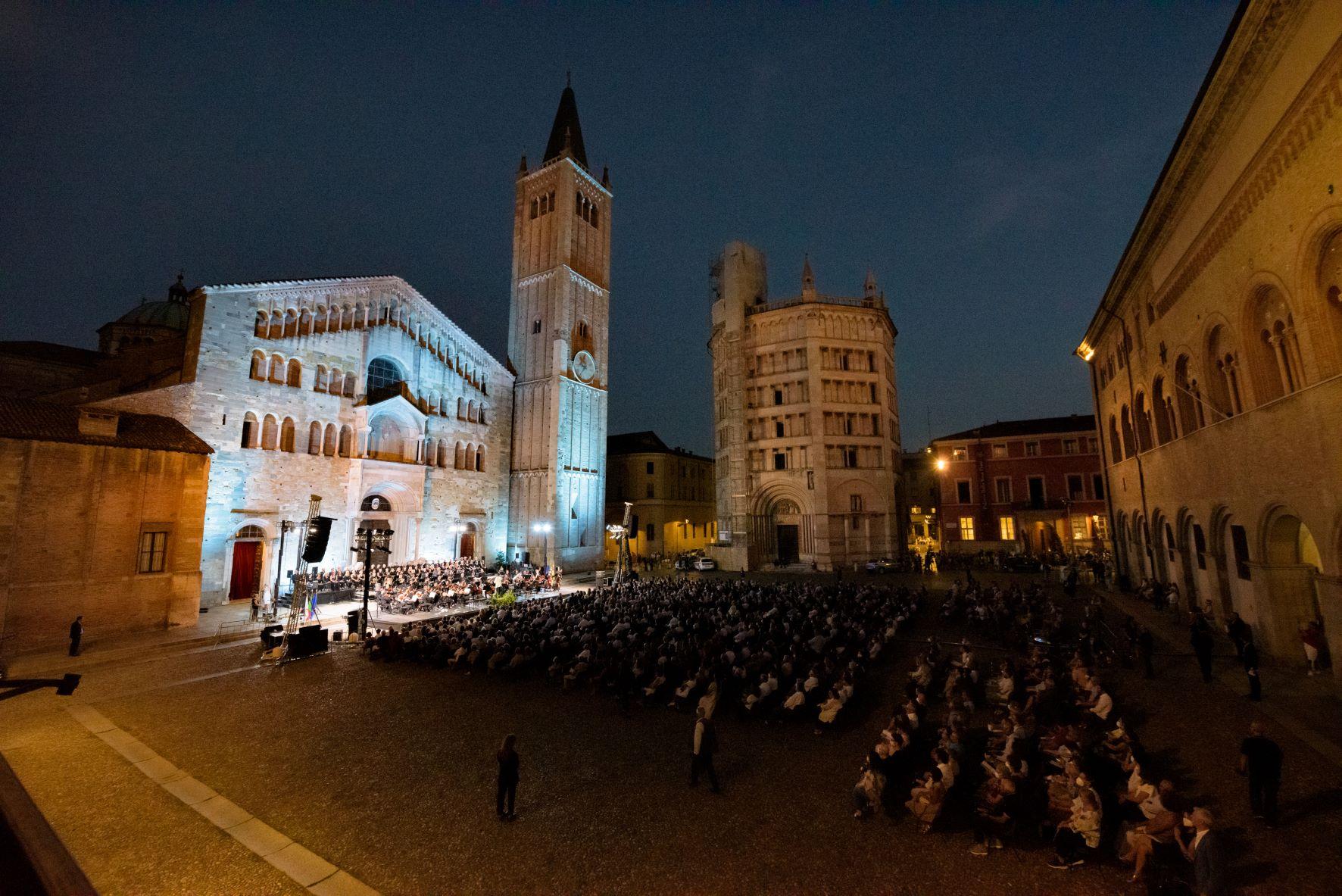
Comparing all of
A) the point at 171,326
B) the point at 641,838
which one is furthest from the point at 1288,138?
the point at 171,326

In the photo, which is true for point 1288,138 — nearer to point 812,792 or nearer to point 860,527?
point 812,792

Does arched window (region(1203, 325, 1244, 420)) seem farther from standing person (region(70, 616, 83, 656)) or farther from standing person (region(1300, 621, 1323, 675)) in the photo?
standing person (region(70, 616, 83, 656))

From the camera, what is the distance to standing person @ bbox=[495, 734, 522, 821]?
7.19 m

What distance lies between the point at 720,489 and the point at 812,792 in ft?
116

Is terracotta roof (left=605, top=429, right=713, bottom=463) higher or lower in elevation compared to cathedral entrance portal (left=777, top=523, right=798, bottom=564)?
higher

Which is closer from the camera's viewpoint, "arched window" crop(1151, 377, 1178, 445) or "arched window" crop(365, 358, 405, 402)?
"arched window" crop(1151, 377, 1178, 445)

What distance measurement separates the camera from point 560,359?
38656 mm

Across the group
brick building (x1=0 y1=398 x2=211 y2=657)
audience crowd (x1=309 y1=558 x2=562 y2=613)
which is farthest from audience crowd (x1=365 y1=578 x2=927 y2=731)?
brick building (x1=0 y1=398 x2=211 y2=657)

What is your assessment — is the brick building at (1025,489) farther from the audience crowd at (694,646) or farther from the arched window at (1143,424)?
the audience crowd at (694,646)

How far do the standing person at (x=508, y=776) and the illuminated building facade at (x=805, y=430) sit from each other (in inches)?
1298

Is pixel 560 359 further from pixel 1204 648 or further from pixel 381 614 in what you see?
pixel 1204 648

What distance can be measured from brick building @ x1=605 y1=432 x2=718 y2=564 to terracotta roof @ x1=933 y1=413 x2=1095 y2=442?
23.8 meters

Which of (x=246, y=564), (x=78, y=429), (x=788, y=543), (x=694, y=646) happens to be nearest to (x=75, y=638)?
(x=78, y=429)

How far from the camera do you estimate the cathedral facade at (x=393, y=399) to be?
968 inches
